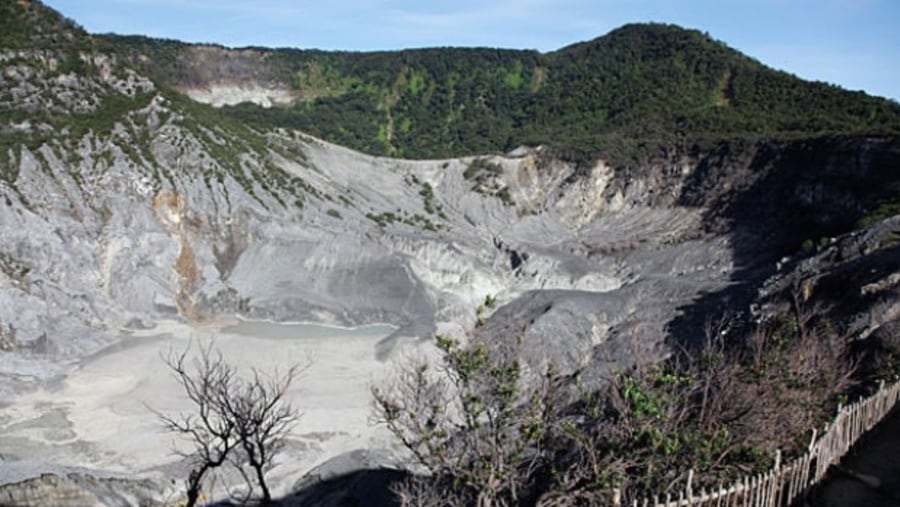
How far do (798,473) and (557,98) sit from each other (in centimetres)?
8179

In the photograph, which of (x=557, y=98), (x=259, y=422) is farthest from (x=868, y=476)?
(x=557, y=98)

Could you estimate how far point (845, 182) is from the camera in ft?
168

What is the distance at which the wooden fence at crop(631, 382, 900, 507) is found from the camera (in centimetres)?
1108

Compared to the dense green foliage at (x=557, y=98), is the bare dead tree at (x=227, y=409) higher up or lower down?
lower down

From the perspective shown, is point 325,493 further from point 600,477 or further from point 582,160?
point 582,160

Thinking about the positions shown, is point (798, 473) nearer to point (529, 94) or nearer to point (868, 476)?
point (868, 476)

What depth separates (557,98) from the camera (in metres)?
91.4

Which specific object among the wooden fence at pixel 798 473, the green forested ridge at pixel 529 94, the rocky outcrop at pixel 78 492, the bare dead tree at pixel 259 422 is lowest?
the rocky outcrop at pixel 78 492

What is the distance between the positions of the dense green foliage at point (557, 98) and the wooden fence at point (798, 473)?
4357 cm

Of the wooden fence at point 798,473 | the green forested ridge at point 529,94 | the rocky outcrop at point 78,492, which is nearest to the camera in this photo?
the wooden fence at point 798,473

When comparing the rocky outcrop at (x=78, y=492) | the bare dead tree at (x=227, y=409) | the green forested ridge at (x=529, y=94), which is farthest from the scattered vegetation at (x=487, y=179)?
the rocky outcrop at (x=78, y=492)

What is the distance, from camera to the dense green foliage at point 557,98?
68938 mm

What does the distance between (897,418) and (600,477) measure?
844 cm

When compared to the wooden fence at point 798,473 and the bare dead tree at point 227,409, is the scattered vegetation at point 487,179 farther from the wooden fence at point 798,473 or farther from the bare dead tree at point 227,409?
the wooden fence at point 798,473
